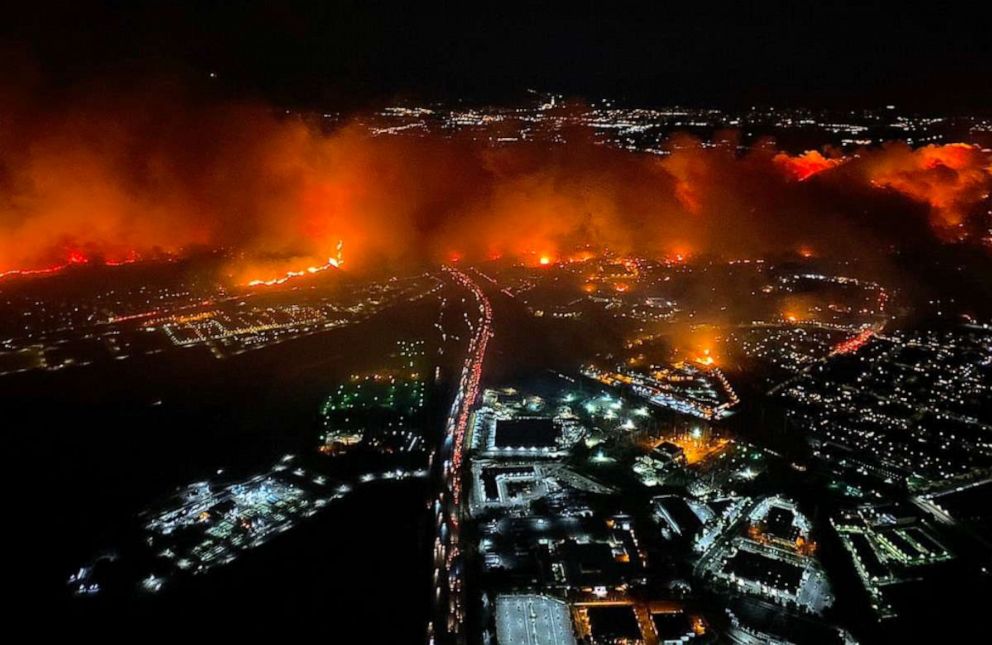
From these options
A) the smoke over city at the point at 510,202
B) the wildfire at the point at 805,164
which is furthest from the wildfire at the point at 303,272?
the wildfire at the point at 805,164

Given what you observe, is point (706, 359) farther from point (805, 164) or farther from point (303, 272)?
point (805, 164)

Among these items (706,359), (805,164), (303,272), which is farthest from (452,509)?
(805,164)

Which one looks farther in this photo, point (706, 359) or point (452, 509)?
point (706, 359)

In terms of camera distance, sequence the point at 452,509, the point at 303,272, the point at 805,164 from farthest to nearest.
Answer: the point at 805,164
the point at 303,272
the point at 452,509

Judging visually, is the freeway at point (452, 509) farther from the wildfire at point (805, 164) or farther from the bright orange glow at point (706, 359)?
the wildfire at point (805, 164)

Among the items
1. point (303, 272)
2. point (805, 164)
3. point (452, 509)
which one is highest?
point (805, 164)

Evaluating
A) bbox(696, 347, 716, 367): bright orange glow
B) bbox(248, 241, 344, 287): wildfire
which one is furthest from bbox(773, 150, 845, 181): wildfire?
bbox(248, 241, 344, 287): wildfire

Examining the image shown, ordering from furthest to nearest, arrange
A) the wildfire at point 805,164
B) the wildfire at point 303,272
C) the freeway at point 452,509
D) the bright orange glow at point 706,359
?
the wildfire at point 805,164, the wildfire at point 303,272, the bright orange glow at point 706,359, the freeway at point 452,509

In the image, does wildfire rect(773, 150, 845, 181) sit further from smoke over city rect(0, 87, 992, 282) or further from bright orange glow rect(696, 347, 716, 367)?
bright orange glow rect(696, 347, 716, 367)

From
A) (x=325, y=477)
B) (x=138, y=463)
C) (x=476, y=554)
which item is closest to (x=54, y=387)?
(x=138, y=463)
